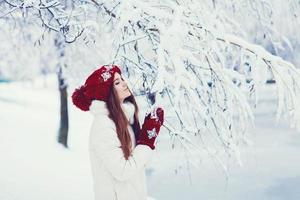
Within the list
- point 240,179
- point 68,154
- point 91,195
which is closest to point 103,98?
point 91,195

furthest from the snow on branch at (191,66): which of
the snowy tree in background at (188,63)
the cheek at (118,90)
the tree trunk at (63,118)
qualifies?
the tree trunk at (63,118)

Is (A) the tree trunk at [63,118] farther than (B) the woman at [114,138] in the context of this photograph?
Yes

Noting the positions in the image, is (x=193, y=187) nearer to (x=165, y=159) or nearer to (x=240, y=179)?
(x=240, y=179)

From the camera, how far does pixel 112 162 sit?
113 inches

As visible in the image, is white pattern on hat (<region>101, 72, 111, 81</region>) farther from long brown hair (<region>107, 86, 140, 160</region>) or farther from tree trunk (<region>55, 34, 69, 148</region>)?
tree trunk (<region>55, 34, 69, 148</region>)

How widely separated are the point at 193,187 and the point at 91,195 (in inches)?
97.0

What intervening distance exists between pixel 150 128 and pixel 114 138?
244mm

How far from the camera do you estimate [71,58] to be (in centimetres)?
1140

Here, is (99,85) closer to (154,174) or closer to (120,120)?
(120,120)

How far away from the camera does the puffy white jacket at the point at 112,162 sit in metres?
2.90

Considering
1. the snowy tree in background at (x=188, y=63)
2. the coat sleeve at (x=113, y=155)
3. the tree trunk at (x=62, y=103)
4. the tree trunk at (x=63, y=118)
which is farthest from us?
the tree trunk at (x=63, y=118)

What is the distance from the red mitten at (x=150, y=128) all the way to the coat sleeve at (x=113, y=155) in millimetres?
98

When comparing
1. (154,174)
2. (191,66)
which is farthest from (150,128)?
(154,174)

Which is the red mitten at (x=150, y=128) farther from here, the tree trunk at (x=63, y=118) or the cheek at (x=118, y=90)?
the tree trunk at (x=63, y=118)
